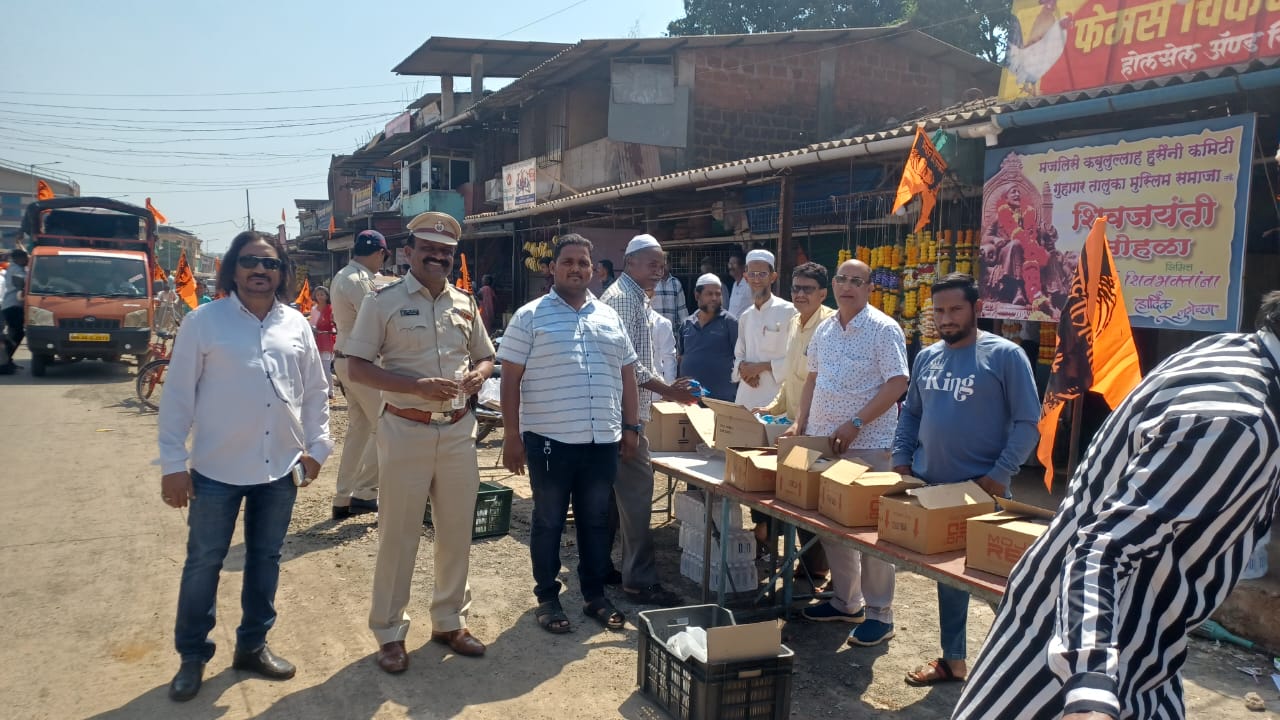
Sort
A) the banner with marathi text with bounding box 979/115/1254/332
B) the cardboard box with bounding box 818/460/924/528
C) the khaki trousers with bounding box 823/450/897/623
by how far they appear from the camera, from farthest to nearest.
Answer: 1. the banner with marathi text with bounding box 979/115/1254/332
2. the khaki trousers with bounding box 823/450/897/623
3. the cardboard box with bounding box 818/460/924/528

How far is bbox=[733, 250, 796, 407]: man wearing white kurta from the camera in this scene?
646cm

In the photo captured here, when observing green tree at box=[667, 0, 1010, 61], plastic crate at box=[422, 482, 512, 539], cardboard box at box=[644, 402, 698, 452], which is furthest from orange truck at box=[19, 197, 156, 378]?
green tree at box=[667, 0, 1010, 61]

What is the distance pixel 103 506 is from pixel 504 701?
4561 mm

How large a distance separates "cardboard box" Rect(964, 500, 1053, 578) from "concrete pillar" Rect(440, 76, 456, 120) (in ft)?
83.8

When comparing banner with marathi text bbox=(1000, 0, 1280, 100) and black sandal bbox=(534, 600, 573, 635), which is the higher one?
banner with marathi text bbox=(1000, 0, 1280, 100)

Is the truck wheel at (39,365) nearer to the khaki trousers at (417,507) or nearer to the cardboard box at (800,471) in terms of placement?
the khaki trousers at (417,507)

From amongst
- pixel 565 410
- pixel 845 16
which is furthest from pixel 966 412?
pixel 845 16

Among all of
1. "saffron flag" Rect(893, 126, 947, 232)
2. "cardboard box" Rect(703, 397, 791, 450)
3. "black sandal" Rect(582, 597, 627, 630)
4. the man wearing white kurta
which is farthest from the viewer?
"saffron flag" Rect(893, 126, 947, 232)

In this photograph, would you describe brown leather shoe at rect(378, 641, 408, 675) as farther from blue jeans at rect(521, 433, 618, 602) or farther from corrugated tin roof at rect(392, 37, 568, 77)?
corrugated tin roof at rect(392, 37, 568, 77)

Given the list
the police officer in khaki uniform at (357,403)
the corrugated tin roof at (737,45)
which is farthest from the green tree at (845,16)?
the police officer in khaki uniform at (357,403)

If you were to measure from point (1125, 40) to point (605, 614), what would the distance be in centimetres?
636

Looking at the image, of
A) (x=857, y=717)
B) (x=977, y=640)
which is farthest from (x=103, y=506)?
(x=977, y=640)

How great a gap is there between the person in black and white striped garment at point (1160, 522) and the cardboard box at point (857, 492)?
1.95 m

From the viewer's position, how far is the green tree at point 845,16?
24.8 metres
